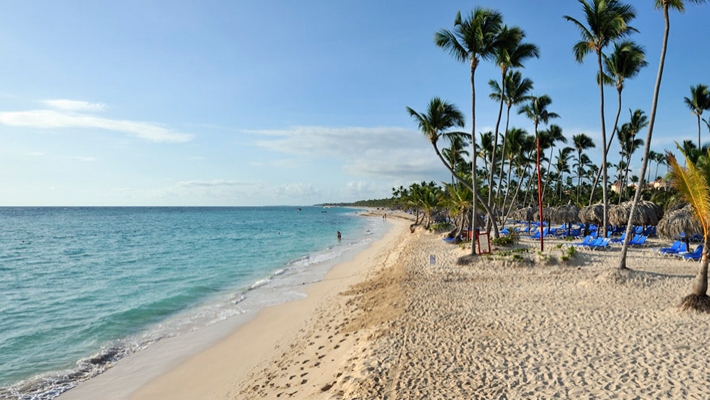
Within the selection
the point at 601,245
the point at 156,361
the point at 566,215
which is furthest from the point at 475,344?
the point at 566,215

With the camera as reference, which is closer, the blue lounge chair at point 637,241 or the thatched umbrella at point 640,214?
the blue lounge chair at point 637,241

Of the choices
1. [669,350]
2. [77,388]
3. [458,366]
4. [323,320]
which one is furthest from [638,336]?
[77,388]

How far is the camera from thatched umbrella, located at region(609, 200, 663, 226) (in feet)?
69.0

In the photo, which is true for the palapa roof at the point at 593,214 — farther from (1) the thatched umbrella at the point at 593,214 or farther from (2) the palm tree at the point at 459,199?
(2) the palm tree at the point at 459,199

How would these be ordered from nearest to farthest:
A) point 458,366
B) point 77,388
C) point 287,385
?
point 458,366, point 287,385, point 77,388

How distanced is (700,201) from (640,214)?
49.2 ft

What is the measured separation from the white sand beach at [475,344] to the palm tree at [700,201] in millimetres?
484

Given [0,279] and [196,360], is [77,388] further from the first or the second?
[0,279]

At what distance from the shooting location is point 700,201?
8.30 meters

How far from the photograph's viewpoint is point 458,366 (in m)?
6.22

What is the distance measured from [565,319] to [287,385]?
581 centimetres

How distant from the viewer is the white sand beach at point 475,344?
5.57 m

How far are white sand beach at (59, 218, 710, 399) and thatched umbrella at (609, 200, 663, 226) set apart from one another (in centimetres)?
849

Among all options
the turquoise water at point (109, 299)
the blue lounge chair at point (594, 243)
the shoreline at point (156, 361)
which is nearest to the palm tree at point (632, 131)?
the blue lounge chair at point (594, 243)
